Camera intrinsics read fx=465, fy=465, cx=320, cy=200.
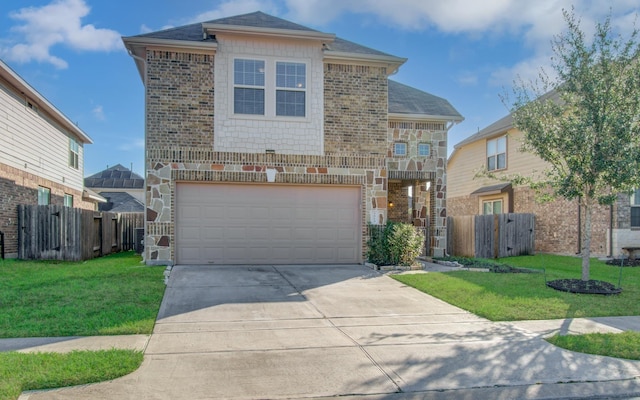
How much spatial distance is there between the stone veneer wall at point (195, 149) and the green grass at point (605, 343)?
808 cm

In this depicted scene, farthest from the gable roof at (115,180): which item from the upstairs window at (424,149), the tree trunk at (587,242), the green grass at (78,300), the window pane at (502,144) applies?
the tree trunk at (587,242)

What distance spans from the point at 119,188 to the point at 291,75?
28490mm

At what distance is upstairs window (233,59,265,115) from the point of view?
41.5ft

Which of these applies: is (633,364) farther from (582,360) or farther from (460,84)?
(460,84)

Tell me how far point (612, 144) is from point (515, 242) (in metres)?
9.82

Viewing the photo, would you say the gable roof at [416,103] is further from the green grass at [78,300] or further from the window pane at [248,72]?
the green grass at [78,300]

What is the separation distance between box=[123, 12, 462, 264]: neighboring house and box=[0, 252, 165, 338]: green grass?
2.02 meters

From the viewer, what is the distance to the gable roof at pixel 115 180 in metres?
37.2

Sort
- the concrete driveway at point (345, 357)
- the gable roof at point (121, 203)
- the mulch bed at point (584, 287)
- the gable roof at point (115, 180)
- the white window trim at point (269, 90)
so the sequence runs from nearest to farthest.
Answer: the concrete driveway at point (345, 357)
the mulch bed at point (584, 287)
the white window trim at point (269, 90)
the gable roof at point (121, 203)
the gable roof at point (115, 180)

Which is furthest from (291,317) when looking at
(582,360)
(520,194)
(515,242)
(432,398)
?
(520,194)

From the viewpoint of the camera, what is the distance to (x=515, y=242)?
716 inches

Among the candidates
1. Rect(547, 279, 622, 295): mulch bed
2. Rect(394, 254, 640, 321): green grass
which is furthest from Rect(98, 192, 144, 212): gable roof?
Rect(547, 279, 622, 295): mulch bed

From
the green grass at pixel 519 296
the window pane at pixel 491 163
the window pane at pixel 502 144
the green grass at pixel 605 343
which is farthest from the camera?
the window pane at pixel 491 163

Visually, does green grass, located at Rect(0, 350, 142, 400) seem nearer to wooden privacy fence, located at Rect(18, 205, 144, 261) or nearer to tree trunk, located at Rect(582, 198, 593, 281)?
tree trunk, located at Rect(582, 198, 593, 281)
